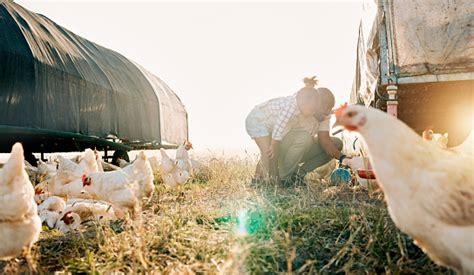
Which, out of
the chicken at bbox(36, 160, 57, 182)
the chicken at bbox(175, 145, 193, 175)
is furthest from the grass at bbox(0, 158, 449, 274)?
the chicken at bbox(175, 145, 193, 175)

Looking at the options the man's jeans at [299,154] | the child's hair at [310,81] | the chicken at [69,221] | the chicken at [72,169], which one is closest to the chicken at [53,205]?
the chicken at [69,221]

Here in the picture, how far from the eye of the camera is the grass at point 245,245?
2.34 metres

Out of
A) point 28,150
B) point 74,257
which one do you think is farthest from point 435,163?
point 28,150

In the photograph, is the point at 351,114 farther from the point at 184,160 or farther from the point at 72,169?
the point at 184,160

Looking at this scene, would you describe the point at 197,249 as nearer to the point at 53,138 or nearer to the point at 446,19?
the point at 446,19

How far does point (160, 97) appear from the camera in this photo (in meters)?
14.2

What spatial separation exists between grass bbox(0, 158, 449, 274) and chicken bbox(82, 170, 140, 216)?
1.11 feet

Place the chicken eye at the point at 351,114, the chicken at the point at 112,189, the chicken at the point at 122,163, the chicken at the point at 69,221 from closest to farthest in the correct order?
the chicken eye at the point at 351,114, the chicken at the point at 69,221, the chicken at the point at 112,189, the chicken at the point at 122,163

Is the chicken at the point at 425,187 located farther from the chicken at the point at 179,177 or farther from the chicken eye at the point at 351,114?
the chicken at the point at 179,177

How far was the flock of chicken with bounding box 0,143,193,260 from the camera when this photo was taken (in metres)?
2.64

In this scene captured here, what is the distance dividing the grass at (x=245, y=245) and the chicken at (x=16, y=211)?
131 mm

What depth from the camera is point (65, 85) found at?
25.8 ft

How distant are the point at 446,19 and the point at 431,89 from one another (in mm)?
811

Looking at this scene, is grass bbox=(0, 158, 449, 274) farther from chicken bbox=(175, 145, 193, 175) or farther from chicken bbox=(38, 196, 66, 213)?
chicken bbox=(175, 145, 193, 175)
